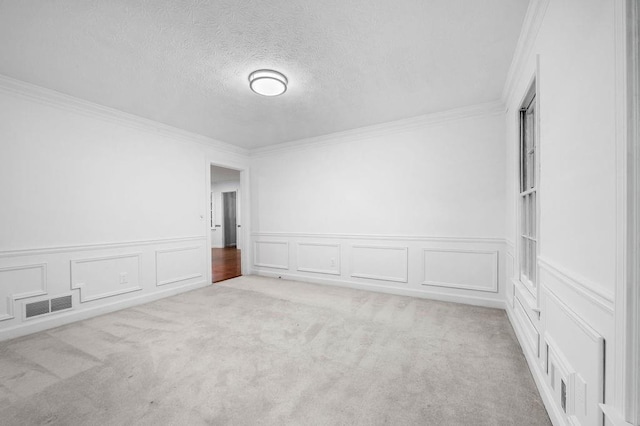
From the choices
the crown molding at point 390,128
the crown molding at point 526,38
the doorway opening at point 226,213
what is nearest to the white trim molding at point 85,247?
the crown molding at point 390,128

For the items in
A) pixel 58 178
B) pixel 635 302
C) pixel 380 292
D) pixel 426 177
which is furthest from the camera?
pixel 380 292

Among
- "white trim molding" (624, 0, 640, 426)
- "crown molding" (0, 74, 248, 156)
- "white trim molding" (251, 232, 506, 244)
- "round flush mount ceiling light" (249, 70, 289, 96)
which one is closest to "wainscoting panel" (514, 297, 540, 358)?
"white trim molding" (251, 232, 506, 244)

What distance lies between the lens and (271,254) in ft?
17.6

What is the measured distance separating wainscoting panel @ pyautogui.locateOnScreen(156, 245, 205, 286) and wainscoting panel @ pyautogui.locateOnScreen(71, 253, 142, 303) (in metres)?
0.32

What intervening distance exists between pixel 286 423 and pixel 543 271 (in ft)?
6.22

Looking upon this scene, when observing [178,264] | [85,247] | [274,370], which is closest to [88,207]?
[85,247]

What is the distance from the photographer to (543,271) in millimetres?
1748

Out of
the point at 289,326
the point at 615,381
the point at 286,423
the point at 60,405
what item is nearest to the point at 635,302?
the point at 615,381

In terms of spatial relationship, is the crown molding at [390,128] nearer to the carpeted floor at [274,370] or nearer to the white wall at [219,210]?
the carpeted floor at [274,370]

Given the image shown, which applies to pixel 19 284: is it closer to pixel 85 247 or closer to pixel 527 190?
pixel 85 247

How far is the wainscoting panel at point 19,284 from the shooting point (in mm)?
2664

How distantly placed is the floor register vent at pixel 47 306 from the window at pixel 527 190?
485 cm

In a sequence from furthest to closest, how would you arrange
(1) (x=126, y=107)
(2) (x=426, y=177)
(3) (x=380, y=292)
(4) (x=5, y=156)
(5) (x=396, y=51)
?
(3) (x=380, y=292)
(2) (x=426, y=177)
(1) (x=126, y=107)
(4) (x=5, y=156)
(5) (x=396, y=51)

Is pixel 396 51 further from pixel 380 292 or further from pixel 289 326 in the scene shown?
pixel 380 292
